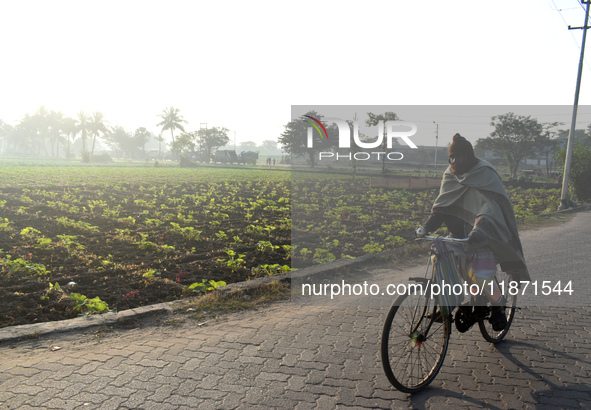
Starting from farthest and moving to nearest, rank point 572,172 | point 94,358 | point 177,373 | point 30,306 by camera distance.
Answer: point 572,172
point 30,306
point 94,358
point 177,373

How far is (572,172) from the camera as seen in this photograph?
866 inches

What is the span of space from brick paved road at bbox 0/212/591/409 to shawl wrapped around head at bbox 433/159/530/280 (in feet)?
3.07

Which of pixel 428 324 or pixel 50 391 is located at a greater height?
pixel 428 324

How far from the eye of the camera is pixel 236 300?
20.0 ft

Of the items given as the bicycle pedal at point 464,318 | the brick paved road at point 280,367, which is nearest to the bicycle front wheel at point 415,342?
the brick paved road at point 280,367

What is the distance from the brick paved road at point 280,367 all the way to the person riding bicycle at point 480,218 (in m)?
0.62

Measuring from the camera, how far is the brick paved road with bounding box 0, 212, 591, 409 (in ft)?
11.9

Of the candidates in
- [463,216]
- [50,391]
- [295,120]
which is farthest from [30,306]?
[295,120]

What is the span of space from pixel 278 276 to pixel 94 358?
10.7 feet

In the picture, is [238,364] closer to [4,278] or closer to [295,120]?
[4,278]

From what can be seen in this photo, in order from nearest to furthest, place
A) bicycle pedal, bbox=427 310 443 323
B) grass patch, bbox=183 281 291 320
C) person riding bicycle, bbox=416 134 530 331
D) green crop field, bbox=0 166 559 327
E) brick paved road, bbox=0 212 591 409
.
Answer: brick paved road, bbox=0 212 591 409 → bicycle pedal, bbox=427 310 443 323 → person riding bicycle, bbox=416 134 530 331 → grass patch, bbox=183 281 291 320 → green crop field, bbox=0 166 559 327

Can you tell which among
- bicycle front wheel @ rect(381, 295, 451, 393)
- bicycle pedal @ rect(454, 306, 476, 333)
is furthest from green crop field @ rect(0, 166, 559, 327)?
bicycle pedal @ rect(454, 306, 476, 333)

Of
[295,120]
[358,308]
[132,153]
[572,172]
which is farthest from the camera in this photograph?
[132,153]

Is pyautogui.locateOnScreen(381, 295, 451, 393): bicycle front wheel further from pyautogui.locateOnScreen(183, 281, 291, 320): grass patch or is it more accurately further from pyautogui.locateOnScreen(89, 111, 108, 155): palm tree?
pyautogui.locateOnScreen(89, 111, 108, 155): palm tree
